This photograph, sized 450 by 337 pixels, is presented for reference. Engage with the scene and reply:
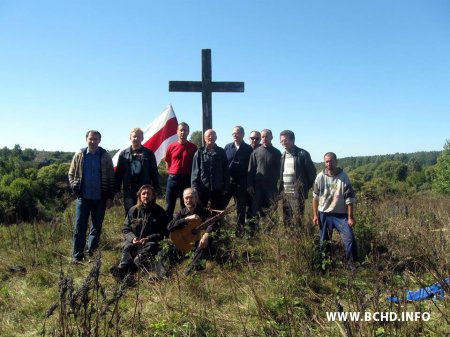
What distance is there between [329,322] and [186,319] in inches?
46.8

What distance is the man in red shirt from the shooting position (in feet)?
19.9

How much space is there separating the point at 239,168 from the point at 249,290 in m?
2.88

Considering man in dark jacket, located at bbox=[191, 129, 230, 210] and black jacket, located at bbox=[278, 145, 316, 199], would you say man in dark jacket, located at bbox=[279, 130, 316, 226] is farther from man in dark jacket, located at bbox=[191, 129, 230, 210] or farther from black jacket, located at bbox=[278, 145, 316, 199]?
man in dark jacket, located at bbox=[191, 129, 230, 210]

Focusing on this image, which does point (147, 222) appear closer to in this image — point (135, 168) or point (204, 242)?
point (204, 242)

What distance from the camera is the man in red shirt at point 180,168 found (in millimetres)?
6066

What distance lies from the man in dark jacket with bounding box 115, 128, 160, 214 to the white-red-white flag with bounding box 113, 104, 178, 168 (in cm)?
159

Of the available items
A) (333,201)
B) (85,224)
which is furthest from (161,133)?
(333,201)

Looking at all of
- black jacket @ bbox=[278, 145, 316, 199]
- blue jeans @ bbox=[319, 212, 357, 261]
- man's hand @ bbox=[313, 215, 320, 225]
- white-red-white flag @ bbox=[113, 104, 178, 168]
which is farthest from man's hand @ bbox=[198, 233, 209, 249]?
white-red-white flag @ bbox=[113, 104, 178, 168]

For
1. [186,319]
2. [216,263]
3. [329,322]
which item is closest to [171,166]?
[216,263]

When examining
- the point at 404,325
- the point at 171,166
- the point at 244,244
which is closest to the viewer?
the point at 404,325

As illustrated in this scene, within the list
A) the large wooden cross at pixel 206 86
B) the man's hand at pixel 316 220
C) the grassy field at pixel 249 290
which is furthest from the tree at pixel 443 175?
the grassy field at pixel 249 290

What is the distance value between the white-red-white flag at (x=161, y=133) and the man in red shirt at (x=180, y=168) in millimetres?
1350

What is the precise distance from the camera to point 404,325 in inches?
96.5

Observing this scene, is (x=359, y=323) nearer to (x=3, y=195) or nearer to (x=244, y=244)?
(x=244, y=244)
